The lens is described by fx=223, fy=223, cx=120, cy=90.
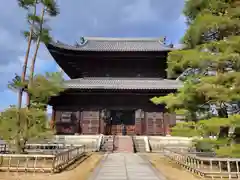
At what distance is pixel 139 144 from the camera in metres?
18.9

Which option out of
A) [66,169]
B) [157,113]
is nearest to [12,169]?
[66,169]

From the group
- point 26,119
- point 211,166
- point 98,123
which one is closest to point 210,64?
point 211,166

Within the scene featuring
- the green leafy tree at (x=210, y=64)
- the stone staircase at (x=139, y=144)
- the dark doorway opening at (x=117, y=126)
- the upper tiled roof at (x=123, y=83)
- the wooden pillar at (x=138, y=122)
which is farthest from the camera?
the dark doorway opening at (x=117, y=126)

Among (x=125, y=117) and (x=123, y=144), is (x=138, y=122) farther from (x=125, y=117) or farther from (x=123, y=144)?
(x=125, y=117)

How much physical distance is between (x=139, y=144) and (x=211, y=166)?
10.7 metres

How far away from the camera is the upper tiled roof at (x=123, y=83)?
21.6m

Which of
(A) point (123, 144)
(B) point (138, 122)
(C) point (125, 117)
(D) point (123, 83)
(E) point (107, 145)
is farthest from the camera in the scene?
(C) point (125, 117)

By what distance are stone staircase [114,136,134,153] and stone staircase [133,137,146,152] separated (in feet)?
1.23

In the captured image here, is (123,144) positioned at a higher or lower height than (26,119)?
lower

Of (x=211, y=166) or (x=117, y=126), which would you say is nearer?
(x=211, y=166)

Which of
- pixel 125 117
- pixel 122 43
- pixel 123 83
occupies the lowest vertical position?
pixel 125 117

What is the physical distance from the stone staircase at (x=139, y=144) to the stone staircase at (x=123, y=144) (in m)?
0.38

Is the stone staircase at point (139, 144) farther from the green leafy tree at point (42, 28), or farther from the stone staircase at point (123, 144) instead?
the green leafy tree at point (42, 28)

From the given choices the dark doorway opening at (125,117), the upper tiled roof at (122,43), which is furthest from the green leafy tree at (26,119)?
the dark doorway opening at (125,117)
